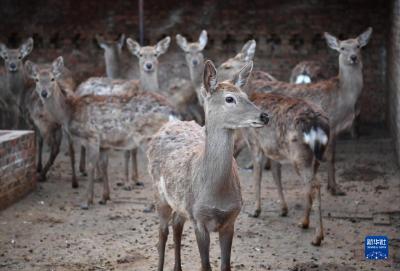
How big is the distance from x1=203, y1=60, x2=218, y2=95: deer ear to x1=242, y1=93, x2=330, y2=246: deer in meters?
2.25

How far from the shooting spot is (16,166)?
357 inches

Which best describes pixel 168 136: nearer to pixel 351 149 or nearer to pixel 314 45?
pixel 351 149

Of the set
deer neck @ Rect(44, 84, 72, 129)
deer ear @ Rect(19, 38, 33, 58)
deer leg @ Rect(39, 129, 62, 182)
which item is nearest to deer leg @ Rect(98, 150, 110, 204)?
deer neck @ Rect(44, 84, 72, 129)

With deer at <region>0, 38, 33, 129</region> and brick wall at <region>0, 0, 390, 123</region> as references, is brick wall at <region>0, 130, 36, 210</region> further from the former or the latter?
brick wall at <region>0, 0, 390, 123</region>

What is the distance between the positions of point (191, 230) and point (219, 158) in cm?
262

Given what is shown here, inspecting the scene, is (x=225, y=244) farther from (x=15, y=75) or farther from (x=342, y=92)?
(x=15, y=75)

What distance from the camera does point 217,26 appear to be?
45.6 feet

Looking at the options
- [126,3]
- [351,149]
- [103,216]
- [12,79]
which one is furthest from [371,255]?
[126,3]

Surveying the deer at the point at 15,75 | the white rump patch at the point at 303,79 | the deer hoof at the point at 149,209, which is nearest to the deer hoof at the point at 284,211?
the deer hoof at the point at 149,209

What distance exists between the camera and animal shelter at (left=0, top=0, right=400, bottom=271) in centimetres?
612

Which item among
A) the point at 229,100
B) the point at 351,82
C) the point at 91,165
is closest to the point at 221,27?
the point at 351,82

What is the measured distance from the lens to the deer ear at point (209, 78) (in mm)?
5504

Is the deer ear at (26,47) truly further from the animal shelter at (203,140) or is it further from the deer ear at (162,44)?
the deer ear at (162,44)

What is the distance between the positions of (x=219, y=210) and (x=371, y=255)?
78.0 inches
